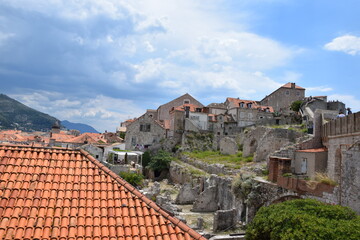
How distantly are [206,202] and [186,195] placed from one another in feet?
12.4


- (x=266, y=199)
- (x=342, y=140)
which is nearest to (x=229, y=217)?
(x=266, y=199)

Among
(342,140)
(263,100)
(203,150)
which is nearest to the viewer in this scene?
(342,140)

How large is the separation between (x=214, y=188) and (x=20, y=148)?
19518mm

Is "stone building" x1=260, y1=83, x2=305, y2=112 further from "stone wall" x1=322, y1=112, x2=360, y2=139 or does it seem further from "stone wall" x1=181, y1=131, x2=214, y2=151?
"stone wall" x1=322, y1=112, x2=360, y2=139

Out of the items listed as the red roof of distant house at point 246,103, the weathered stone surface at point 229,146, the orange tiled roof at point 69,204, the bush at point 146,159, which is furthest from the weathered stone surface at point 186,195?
the red roof of distant house at point 246,103

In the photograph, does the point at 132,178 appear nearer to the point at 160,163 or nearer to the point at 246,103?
the point at 160,163

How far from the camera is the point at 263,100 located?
197ft

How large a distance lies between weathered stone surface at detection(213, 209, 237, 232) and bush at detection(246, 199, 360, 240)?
23.0 ft

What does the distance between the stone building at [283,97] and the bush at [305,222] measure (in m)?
50.1

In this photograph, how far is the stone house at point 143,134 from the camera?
167 feet

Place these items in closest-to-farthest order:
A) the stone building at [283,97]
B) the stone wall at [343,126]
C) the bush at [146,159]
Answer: the stone wall at [343,126] < the bush at [146,159] < the stone building at [283,97]

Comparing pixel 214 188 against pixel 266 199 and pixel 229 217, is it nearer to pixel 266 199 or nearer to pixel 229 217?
pixel 229 217

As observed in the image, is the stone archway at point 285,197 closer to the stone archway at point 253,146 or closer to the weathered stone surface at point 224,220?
the weathered stone surface at point 224,220

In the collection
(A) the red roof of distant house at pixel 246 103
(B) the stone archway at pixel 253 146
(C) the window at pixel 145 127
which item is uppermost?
(A) the red roof of distant house at pixel 246 103
